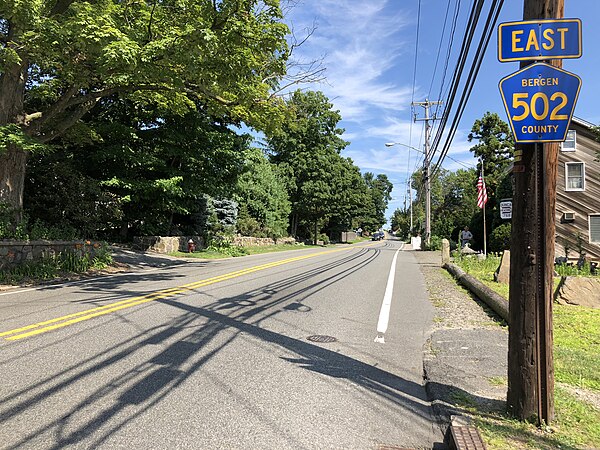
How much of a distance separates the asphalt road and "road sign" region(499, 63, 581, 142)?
102 inches

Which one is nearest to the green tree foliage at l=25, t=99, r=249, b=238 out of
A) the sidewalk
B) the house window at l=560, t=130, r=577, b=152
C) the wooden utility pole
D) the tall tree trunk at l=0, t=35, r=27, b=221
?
the tall tree trunk at l=0, t=35, r=27, b=221

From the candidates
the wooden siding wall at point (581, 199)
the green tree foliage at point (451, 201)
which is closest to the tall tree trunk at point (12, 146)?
the wooden siding wall at point (581, 199)

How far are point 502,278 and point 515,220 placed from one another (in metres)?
9.62

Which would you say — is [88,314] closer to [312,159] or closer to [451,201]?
[312,159]

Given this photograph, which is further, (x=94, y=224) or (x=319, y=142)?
(x=319, y=142)

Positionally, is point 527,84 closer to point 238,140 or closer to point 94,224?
point 94,224

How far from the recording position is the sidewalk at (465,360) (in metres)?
4.25

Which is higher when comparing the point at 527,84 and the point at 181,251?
the point at 527,84

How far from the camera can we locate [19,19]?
32.8 feet

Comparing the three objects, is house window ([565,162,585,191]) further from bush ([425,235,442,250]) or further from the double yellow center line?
the double yellow center line

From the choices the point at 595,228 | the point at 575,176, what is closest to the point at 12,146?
the point at 575,176

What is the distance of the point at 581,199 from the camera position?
2405cm

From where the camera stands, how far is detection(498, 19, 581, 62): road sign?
378 cm

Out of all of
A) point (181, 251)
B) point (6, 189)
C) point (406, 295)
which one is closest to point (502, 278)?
point (406, 295)
